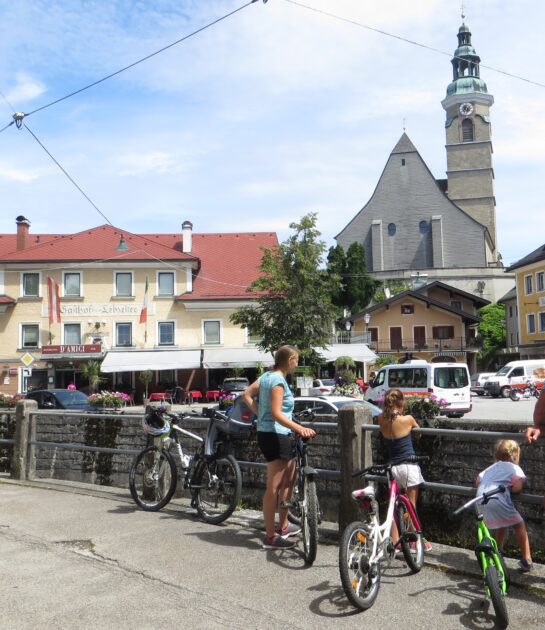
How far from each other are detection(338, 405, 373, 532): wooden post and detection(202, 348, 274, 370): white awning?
3386 cm

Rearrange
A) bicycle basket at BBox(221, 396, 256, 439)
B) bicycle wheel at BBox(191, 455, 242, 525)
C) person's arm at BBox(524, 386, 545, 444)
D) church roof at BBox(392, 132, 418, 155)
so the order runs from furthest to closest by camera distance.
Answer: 1. church roof at BBox(392, 132, 418, 155)
2. bicycle basket at BBox(221, 396, 256, 439)
3. bicycle wheel at BBox(191, 455, 242, 525)
4. person's arm at BBox(524, 386, 545, 444)

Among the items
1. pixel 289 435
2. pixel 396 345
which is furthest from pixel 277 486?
pixel 396 345

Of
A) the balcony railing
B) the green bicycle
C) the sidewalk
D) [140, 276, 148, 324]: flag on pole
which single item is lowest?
the sidewalk

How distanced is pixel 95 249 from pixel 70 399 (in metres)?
24.8

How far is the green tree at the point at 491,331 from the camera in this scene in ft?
232

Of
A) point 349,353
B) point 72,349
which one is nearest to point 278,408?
point 349,353

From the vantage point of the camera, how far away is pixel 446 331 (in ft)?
210

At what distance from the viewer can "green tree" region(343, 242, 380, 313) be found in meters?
83.9

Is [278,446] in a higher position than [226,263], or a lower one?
lower

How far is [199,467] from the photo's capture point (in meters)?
7.59

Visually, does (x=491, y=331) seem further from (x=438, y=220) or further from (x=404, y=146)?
(x=404, y=146)

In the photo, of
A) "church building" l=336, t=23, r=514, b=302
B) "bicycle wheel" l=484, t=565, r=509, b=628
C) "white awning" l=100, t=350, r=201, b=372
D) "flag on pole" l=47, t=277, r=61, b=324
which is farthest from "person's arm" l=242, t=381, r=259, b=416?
"church building" l=336, t=23, r=514, b=302

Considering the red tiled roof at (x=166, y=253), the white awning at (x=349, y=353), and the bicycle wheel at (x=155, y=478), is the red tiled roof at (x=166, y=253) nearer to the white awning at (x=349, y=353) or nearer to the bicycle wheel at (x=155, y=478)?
the white awning at (x=349, y=353)

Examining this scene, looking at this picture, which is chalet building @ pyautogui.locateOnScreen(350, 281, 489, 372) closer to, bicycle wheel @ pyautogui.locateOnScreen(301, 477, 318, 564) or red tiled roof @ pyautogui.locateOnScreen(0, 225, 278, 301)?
red tiled roof @ pyautogui.locateOnScreen(0, 225, 278, 301)
